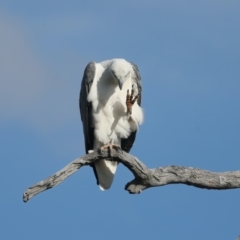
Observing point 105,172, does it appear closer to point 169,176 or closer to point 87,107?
point 87,107

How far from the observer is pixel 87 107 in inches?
516

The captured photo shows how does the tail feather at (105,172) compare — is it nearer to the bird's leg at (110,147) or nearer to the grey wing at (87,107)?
the grey wing at (87,107)

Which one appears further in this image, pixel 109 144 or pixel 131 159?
pixel 109 144

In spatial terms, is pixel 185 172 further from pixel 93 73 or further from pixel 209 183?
pixel 93 73

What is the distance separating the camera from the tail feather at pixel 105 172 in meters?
13.4

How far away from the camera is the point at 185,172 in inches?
433

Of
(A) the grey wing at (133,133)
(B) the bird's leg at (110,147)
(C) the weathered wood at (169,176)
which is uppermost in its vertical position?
(A) the grey wing at (133,133)

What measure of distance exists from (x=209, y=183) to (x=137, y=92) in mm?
2484

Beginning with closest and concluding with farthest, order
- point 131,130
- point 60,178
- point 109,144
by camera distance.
→ point 60,178 < point 109,144 < point 131,130

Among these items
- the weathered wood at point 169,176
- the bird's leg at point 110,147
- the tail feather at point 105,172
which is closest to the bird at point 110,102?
the tail feather at point 105,172

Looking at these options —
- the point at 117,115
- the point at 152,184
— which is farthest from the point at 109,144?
the point at 152,184

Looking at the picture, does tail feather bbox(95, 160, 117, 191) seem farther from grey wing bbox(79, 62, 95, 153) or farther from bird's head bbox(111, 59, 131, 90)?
bird's head bbox(111, 59, 131, 90)

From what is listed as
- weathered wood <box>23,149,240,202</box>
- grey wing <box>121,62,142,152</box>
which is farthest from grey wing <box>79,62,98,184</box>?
weathered wood <box>23,149,240,202</box>

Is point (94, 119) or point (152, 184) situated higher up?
point (94, 119)
